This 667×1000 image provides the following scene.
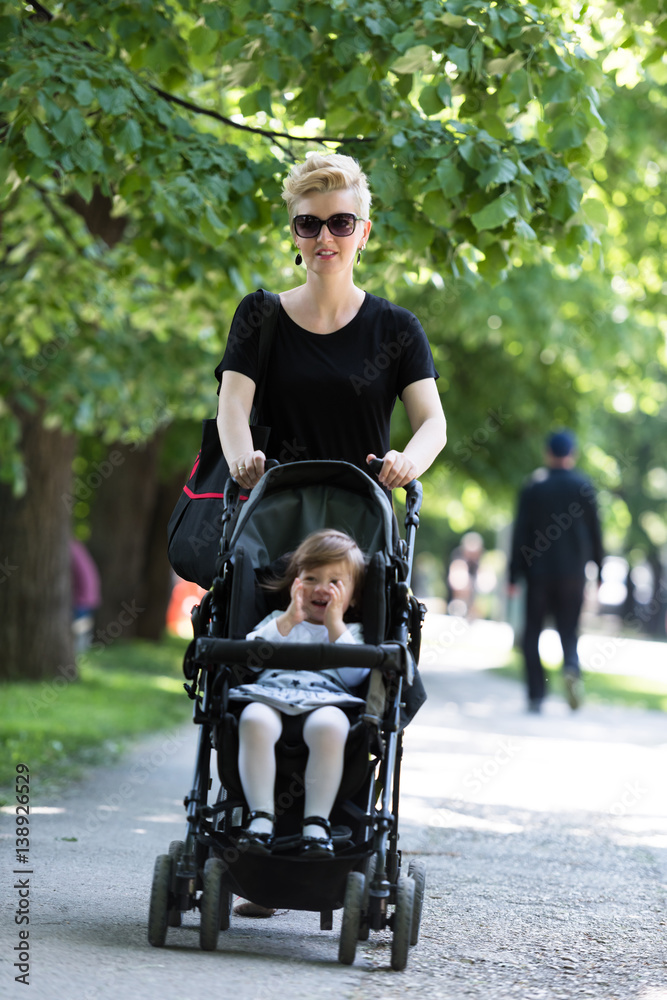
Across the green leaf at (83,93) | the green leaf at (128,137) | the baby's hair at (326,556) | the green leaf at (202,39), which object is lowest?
the baby's hair at (326,556)

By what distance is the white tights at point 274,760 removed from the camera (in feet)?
12.3

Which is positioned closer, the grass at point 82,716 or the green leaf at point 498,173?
the green leaf at point 498,173

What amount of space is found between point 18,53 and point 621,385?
13589 mm

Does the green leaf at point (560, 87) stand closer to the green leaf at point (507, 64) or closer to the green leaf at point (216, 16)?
the green leaf at point (507, 64)

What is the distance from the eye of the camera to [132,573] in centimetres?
1853

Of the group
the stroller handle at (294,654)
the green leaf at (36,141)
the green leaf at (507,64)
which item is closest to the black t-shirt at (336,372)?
the stroller handle at (294,654)

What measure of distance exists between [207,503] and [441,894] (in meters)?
1.81

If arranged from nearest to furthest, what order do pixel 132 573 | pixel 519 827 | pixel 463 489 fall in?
pixel 519 827
pixel 132 573
pixel 463 489

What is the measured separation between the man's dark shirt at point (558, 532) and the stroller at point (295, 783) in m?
7.92

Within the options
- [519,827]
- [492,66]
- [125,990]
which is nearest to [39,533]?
[519,827]

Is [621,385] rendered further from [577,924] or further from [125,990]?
[125,990]

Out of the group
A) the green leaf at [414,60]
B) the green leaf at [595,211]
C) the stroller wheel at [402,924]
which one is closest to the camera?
the stroller wheel at [402,924]

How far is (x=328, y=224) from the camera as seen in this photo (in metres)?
4.45

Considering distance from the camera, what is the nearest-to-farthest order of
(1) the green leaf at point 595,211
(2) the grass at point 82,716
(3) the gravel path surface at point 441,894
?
(3) the gravel path surface at point 441,894
(1) the green leaf at point 595,211
(2) the grass at point 82,716
